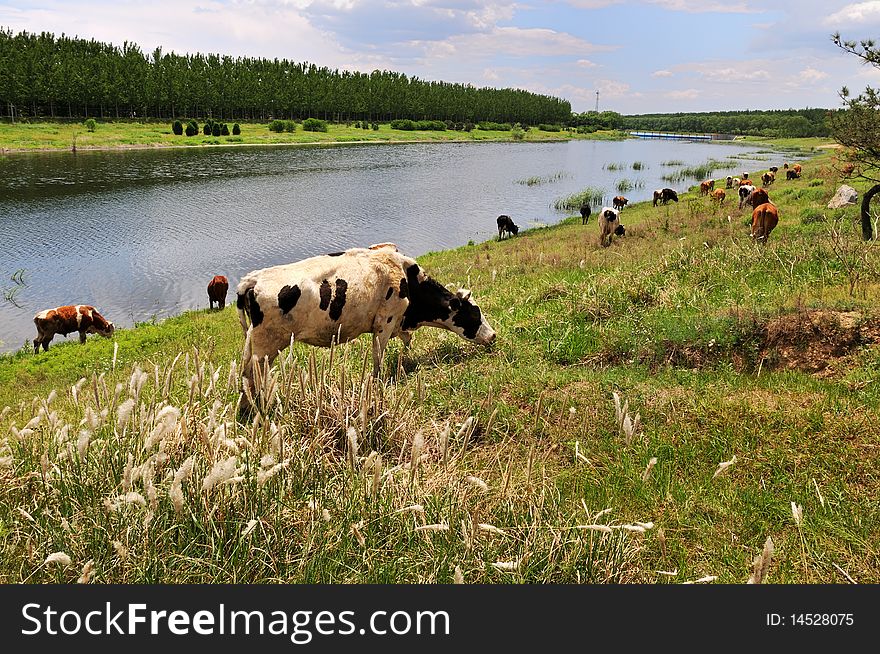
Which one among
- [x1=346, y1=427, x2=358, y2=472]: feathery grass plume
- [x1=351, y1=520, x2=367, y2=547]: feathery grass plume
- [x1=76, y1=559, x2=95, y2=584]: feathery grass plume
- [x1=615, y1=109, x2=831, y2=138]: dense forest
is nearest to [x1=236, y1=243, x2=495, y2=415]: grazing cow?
[x1=346, y1=427, x2=358, y2=472]: feathery grass plume

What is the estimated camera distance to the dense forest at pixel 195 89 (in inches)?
3103

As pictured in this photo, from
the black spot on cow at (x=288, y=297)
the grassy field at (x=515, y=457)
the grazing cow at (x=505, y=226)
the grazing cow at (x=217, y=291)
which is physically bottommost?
the grazing cow at (x=217, y=291)

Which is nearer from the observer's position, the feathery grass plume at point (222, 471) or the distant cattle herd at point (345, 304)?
the feathery grass plume at point (222, 471)

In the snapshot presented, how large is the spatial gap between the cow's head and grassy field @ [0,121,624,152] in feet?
213

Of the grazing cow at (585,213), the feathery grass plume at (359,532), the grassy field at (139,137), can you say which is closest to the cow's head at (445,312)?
the feathery grass plume at (359,532)

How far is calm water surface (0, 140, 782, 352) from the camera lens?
2091 cm

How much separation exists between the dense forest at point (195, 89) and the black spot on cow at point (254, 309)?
87.3 metres

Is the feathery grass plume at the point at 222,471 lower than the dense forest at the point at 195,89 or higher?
lower

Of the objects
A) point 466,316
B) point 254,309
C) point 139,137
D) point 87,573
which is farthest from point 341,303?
point 139,137

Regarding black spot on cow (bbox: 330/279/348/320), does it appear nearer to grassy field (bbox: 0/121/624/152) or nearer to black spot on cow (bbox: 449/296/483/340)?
black spot on cow (bbox: 449/296/483/340)

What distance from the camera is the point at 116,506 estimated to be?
9.73 feet

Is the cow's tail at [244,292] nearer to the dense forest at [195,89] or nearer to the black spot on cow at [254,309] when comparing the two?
the black spot on cow at [254,309]

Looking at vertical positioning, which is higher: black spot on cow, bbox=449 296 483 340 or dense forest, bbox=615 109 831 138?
dense forest, bbox=615 109 831 138

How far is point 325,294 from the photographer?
7277 mm
